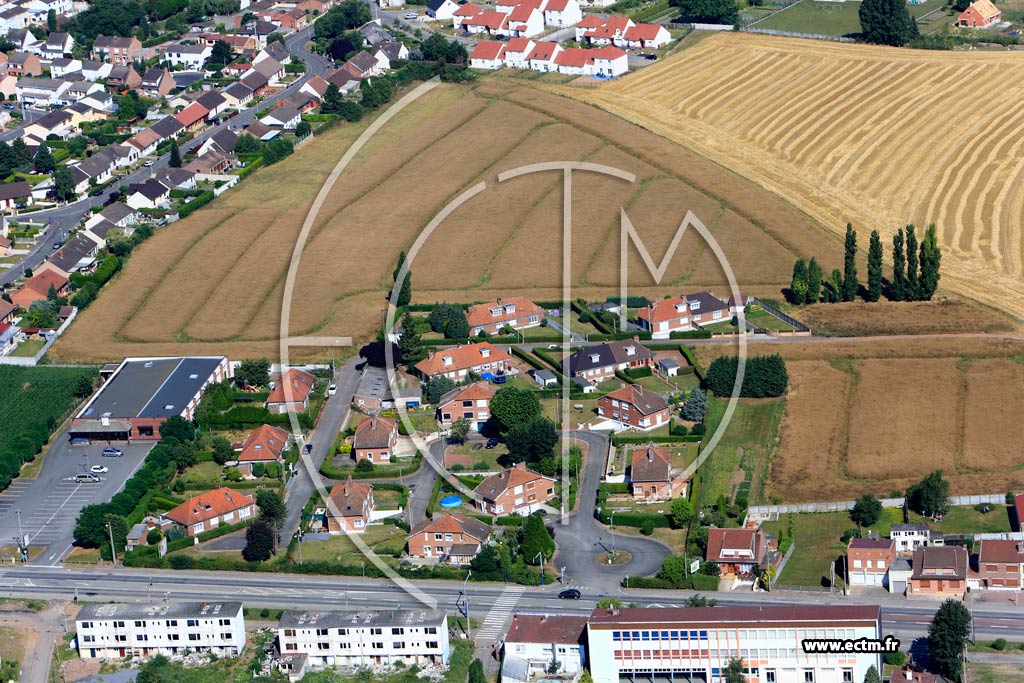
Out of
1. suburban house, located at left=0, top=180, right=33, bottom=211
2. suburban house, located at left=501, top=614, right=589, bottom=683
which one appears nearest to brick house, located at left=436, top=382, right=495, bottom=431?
suburban house, located at left=501, top=614, right=589, bottom=683

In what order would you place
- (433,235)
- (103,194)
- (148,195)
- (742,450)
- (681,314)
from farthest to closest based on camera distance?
(103,194) → (148,195) → (433,235) → (681,314) → (742,450)

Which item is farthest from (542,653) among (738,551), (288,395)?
(288,395)

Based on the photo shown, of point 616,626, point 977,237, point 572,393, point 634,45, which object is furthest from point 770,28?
point 616,626

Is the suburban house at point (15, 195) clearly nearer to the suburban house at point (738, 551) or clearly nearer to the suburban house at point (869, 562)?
the suburban house at point (738, 551)

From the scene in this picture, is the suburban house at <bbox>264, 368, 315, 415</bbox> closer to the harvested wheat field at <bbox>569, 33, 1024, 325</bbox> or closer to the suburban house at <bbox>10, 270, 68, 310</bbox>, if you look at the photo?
the suburban house at <bbox>10, 270, 68, 310</bbox>

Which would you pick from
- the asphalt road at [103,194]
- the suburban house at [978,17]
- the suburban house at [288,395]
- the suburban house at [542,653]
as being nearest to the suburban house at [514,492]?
the suburban house at [542,653]

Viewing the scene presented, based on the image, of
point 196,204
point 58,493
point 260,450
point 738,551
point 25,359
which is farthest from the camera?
point 196,204

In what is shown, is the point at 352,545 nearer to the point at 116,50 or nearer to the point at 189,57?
the point at 189,57
